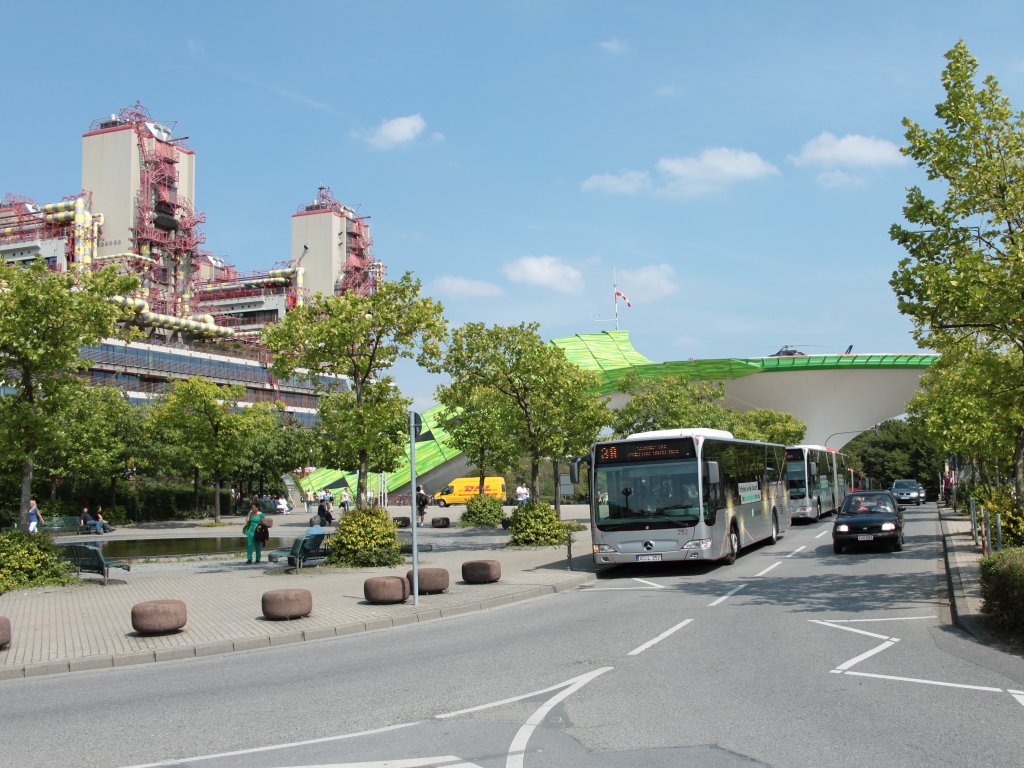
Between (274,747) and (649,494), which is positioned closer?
(274,747)

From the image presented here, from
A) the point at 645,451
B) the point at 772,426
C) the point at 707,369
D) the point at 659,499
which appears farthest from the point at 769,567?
the point at 707,369

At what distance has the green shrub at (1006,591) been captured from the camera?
994 centimetres

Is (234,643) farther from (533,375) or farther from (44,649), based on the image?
(533,375)

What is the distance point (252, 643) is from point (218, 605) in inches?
164

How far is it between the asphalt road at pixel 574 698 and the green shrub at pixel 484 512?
27639 mm

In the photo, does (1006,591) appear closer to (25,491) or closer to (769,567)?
(769,567)

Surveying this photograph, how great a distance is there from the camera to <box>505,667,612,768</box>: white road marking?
19.7 ft

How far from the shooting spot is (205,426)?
Result: 46.8 m

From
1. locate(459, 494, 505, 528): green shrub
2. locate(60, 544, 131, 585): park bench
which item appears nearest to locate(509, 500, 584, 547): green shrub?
locate(60, 544, 131, 585): park bench

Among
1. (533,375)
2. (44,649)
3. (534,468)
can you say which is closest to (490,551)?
(534,468)

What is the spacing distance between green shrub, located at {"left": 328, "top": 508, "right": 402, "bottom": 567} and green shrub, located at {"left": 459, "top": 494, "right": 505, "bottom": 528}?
19.8 metres

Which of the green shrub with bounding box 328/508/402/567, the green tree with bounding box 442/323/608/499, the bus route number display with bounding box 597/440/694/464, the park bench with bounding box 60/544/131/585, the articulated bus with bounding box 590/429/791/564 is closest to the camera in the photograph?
the park bench with bounding box 60/544/131/585

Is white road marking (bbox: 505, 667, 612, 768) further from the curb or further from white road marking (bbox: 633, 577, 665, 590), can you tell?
white road marking (bbox: 633, 577, 665, 590)

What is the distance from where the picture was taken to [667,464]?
19.1 metres
